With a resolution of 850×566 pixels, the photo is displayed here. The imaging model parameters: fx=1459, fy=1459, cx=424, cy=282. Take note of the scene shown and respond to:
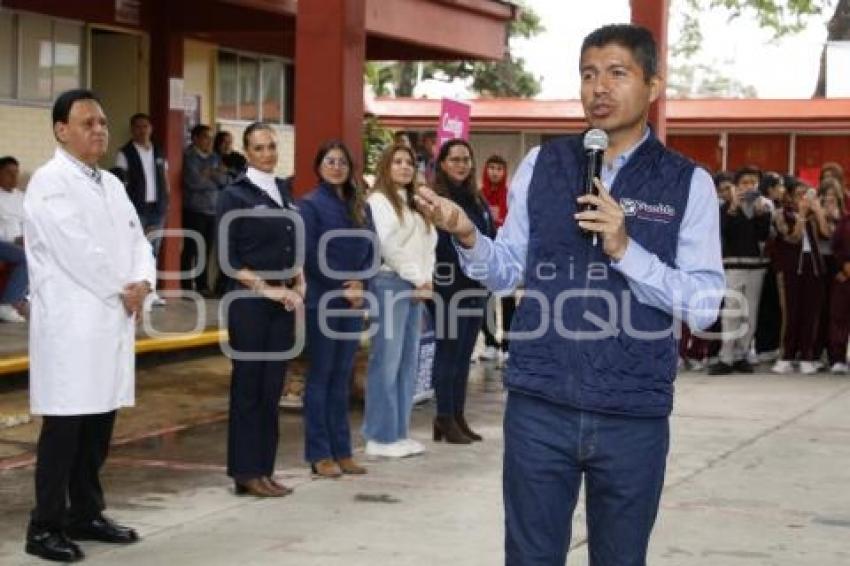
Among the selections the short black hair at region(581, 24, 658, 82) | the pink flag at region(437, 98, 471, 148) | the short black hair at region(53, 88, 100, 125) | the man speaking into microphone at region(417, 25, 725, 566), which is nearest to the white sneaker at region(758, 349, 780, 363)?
the pink flag at region(437, 98, 471, 148)

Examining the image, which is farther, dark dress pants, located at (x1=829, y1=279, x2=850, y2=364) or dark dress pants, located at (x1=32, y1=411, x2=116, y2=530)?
dark dress pants, located at (x1=829, y1=279, x2=850, y2=364)

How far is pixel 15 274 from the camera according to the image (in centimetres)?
1240

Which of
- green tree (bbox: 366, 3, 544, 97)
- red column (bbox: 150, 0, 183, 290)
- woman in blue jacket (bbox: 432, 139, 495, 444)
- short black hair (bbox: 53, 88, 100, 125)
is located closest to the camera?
short black hair (bbox: 53, 88, 100, 125)

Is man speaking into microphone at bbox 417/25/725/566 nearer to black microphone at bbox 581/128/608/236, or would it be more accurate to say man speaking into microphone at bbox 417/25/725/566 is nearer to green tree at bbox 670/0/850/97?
black microphone at bbox 581/128/608/236

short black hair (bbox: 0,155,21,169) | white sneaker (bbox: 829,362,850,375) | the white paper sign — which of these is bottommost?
white sneaker (bbox: 829,362,850,375)

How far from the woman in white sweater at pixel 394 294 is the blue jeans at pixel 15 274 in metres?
4.69

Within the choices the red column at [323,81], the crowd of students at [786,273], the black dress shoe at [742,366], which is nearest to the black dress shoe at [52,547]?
the red column at [323,81]

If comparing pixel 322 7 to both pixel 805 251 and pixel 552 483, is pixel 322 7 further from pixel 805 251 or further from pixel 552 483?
pixel 552 483

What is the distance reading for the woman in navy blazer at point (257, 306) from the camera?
7262mm

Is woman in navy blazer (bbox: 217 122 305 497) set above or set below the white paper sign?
below

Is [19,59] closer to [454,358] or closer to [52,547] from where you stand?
[454,358]

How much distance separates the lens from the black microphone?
367 centimetres

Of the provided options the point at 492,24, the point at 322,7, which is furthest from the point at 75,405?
the point at 492,24

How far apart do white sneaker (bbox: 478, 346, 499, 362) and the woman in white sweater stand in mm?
4869
